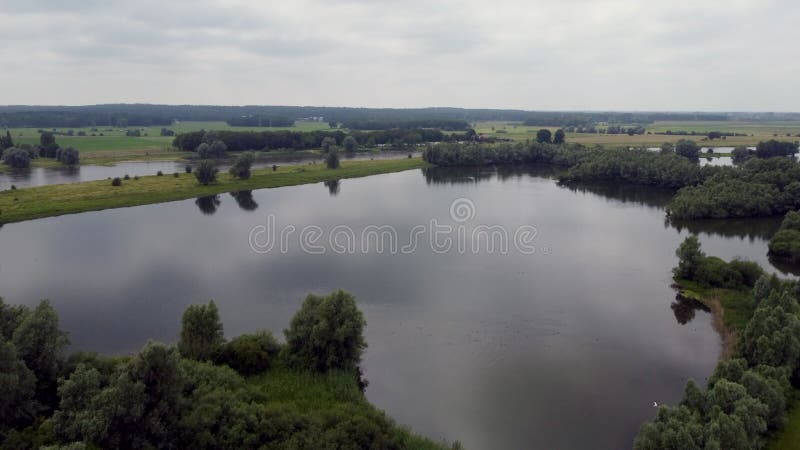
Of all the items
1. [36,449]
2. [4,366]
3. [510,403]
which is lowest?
[510,403]

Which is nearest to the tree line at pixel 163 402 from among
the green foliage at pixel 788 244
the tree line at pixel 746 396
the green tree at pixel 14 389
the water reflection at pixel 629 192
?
the green tree at pixel 14 389

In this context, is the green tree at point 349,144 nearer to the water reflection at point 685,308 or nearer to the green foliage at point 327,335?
the water reflection at point 685,308

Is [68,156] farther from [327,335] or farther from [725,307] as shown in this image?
[725,307]

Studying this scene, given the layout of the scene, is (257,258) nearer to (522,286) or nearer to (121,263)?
(121,263)

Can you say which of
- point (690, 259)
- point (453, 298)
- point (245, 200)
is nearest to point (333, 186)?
point (245, 200)

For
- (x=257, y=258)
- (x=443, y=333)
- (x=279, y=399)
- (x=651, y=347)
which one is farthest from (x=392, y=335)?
(x=257, y=258)

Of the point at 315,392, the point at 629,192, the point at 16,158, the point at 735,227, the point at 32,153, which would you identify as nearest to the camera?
the point at 315,392
